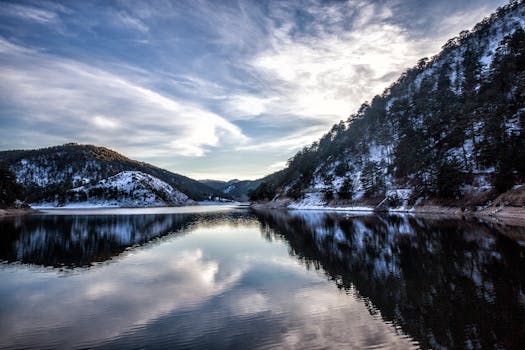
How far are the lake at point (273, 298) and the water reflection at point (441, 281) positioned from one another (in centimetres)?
9

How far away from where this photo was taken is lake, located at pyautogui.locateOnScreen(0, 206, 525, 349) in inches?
523

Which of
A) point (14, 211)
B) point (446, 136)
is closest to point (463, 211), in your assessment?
point (446, 136)

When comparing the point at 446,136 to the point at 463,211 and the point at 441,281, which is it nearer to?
the point at 463,211

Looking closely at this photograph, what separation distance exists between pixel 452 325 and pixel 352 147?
560ft

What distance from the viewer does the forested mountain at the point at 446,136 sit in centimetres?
8425

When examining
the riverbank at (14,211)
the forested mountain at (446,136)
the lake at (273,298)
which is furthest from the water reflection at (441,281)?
the riverbank at (14,211)

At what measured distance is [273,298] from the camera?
766 inches

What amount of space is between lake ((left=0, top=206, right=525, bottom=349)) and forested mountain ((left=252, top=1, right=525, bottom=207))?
5506 cm

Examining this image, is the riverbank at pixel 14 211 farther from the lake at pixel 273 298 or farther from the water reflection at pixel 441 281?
the water reflection at pixel 441 281

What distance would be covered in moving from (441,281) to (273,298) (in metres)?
11.8

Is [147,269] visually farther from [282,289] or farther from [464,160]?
[464,160]

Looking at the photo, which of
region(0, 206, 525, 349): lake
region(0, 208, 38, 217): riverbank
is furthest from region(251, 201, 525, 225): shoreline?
region(0, 208, 38, 217): riverbank

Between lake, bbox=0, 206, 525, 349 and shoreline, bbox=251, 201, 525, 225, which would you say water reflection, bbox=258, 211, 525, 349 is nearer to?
lake, bbox=0, 206, 525, 349

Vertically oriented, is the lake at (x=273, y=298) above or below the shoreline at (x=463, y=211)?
below
